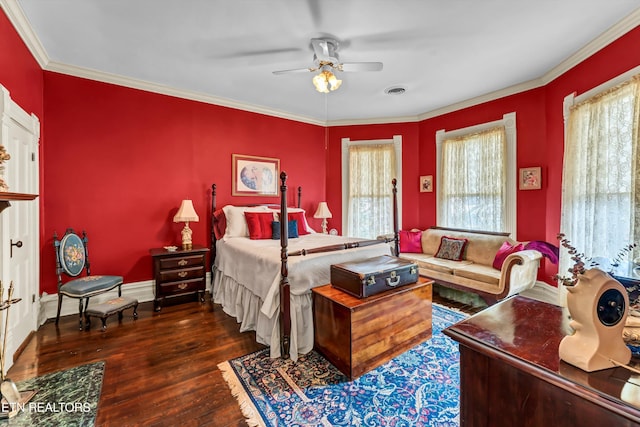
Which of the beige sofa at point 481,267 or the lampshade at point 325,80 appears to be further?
the beige sofa at point 481,267

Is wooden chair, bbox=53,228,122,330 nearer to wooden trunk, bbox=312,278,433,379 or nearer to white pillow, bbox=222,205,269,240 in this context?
white pillow, bbox=222,205,269,240

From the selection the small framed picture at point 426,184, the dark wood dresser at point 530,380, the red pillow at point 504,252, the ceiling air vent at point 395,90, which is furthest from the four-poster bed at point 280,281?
the ceiling air vent at point 395,90

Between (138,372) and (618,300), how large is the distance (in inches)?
112

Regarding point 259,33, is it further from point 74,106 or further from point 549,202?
point 549,202

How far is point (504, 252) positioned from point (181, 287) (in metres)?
4.12

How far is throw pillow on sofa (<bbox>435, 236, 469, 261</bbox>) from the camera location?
156 inches

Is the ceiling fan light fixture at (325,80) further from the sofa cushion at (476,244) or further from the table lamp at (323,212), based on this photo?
the sofa cushion at (476,244)

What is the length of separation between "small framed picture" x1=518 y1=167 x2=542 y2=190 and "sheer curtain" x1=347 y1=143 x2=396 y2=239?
1958mm

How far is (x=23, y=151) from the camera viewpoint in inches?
102

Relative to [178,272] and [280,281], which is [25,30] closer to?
[178,272]

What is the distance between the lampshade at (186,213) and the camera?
358 centimetres

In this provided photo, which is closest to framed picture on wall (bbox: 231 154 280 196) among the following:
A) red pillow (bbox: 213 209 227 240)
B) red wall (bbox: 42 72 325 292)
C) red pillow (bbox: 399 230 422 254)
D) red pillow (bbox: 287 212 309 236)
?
red wall (bbox: 42 72 325 292)

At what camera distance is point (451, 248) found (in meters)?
4.05

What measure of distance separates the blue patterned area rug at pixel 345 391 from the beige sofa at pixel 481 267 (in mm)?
1142
